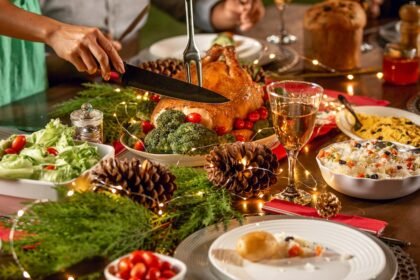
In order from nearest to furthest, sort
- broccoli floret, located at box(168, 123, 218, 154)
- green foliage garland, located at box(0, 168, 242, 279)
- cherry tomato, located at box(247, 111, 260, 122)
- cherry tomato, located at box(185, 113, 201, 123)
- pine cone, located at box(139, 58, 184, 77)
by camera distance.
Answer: green foliage garland, located at box(0, 168, 242, 279) < broccoli floret, located at box(168, 123, 218, 154) < cherry tomato, located at box(185, 113, 201, 123) < cherry tomato, located at box(247, 111, 260, 122) < pine cone, located at box(139, 58, 184, 77)

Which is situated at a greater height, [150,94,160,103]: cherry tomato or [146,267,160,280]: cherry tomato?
[150,94,160,103]: cherry tomato

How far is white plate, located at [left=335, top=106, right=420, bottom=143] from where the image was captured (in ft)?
6.86

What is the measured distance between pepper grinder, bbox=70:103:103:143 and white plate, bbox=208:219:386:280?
0.61 m

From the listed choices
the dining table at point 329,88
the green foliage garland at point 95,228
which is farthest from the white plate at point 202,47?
the green foliage garland at point 95,228

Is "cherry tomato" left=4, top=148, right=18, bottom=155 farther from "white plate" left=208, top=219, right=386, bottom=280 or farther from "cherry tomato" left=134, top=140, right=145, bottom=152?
"white plate" left=208, top=219, right=386, bottom=280

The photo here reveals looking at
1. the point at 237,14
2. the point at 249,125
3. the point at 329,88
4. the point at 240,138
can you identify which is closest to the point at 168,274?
the point at 240,138

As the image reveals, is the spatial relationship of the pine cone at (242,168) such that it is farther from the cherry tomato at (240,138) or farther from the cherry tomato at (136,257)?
the cherry tomato at (136,257)

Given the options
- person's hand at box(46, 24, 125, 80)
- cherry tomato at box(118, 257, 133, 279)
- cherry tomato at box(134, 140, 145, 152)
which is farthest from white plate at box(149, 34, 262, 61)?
cherry tomato at box(118, 257, 133, 279)

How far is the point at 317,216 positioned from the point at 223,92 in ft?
1.96

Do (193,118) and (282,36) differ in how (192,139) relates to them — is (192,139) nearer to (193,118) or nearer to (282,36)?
(193,118)

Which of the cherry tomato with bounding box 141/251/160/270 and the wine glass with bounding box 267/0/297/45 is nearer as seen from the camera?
the cherry tomato with bounding box 141/251/160/270

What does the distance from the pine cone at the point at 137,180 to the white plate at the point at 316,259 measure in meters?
0.21

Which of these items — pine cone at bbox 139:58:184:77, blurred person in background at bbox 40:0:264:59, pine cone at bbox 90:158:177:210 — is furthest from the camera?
blurred person in background at bbox 40:0:264:59

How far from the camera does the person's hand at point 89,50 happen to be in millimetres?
1975
